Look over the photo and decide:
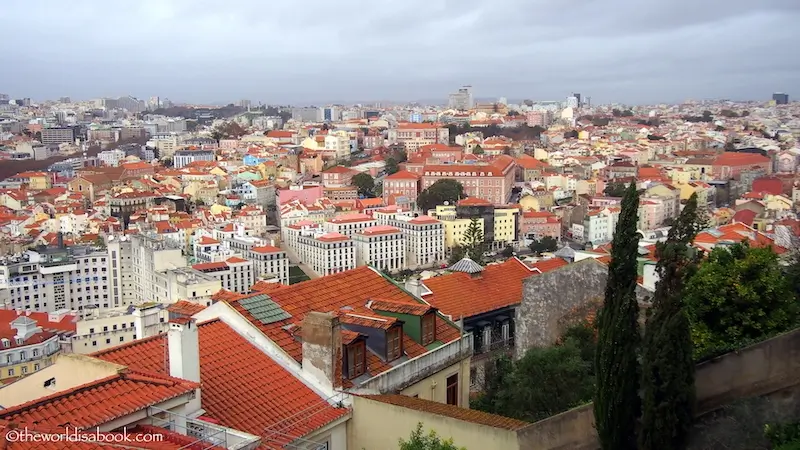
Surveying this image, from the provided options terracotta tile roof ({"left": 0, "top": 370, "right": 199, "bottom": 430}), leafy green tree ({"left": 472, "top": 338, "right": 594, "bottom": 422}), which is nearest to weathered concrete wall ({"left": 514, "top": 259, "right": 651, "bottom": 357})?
leafy green tree ({"left": 472, "top": 338, "right": 594, "bottom": 422})

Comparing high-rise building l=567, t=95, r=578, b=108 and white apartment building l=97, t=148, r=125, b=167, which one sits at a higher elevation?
high-rise building l=567, t=95, r=578, b=108

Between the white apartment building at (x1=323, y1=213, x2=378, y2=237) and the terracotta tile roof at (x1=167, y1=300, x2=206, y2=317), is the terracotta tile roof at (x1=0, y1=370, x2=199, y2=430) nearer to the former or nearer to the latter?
the terracotta tile roof at (x1=167, y1=300, x2=206, y2=317)

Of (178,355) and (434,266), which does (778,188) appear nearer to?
(434,266)

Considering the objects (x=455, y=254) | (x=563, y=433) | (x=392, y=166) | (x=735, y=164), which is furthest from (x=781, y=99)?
(x=563, y=433)

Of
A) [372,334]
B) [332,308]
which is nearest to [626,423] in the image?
[372,334]

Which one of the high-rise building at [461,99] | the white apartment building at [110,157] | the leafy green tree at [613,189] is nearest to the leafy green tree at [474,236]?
the leafy green tree at [613,189]
